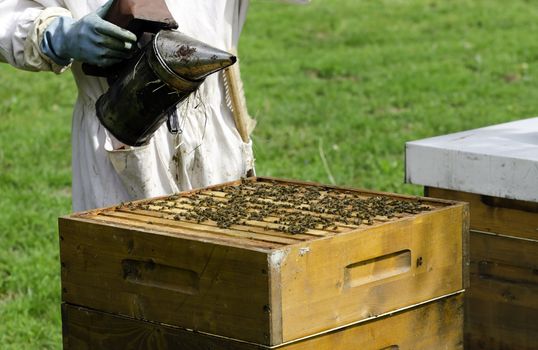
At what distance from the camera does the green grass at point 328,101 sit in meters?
6.72

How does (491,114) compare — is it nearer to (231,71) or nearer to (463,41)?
(463,41)

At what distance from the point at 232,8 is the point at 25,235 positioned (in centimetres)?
339

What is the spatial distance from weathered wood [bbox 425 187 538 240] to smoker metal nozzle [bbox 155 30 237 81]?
3.67ft

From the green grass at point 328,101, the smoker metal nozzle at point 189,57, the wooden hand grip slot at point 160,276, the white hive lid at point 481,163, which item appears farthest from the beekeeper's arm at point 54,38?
the green grass at point 328,101

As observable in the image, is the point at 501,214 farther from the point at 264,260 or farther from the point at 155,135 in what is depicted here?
the point at 264,260

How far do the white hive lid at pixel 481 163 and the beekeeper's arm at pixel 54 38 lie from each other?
116 cm

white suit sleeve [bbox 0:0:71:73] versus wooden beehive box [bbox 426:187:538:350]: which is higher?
white suit sleeve [bbox 0:0:71:73]

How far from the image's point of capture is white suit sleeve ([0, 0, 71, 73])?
3.46 m

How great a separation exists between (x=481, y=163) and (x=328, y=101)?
575 centimetres

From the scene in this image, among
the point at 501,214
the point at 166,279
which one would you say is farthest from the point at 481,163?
the point at 166,279

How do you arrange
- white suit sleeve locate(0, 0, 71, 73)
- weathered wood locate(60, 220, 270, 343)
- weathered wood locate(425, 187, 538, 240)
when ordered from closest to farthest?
1. weathered wood locate(60, 220, 270, 343)
2. white suit sleeve locate(0, 0, 71, 73)
3. weathered wood locate(425, 187, 538, 240)

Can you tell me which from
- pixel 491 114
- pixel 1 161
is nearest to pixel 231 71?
pixel 1 161

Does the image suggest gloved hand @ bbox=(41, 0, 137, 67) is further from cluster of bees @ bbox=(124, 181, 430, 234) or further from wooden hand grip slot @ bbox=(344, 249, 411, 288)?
wooden hand grip slot @ bbox=(344, 249, 411, 288)

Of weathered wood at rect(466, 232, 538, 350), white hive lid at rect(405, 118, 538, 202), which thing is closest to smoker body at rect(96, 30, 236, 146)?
white hive lid at rect(405, 118, 538, 202)
